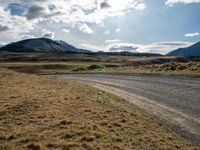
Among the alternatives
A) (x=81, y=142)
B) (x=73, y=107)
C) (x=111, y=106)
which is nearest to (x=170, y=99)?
(x=111, y=106)

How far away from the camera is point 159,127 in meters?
11.8

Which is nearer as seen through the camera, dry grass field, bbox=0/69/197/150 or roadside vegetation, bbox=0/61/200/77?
dry grass field, bbox=0/69/197/150

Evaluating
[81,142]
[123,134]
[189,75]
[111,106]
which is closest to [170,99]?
[111,106]

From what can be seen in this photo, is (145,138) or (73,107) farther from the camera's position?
(73,107)

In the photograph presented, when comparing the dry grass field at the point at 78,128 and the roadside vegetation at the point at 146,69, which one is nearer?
the dry grass field at the point at 78,128

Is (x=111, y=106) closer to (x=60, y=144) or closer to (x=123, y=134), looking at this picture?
(x=123, y=134)

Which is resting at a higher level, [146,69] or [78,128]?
[146,69]

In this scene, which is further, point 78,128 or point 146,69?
point 146,69

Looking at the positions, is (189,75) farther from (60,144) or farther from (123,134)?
(60,144)

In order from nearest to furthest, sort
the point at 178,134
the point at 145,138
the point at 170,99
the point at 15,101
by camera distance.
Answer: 1. the point at 145,138
2. the point at 178,134
3. the point at 15,101
4. the point at 170,99

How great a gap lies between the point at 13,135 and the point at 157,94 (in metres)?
13.6

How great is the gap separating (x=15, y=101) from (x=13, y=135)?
6.47m

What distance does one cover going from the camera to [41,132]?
1045 cm

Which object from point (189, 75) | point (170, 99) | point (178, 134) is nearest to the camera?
point (178, 134)
